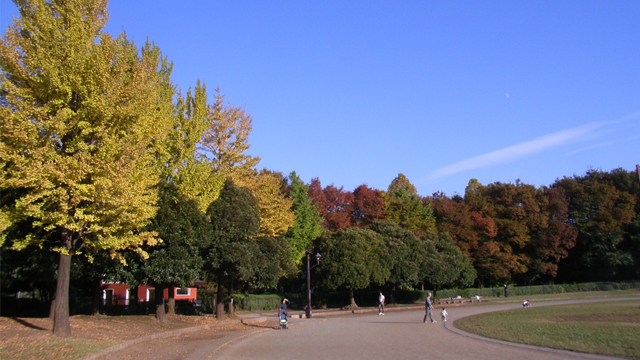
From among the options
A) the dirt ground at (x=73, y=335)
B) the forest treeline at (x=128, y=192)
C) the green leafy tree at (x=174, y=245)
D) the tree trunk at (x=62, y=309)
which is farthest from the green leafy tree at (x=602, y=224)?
the tree trunk at (x=62, y=309)

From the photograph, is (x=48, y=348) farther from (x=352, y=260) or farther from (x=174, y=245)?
(x=352, y=260)

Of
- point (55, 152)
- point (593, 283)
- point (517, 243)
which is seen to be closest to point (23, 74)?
point (55, 152)

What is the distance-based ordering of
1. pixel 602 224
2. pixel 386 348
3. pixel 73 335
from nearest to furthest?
pixel 73 335, pixel 386 348, pixel 602 224

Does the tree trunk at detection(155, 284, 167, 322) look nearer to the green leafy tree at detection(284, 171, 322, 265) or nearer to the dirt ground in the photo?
the dirt ground

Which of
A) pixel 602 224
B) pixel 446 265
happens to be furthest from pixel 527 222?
pixel 446 265

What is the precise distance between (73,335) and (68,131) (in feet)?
20.7

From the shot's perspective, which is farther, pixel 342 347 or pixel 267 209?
pixel 267 209

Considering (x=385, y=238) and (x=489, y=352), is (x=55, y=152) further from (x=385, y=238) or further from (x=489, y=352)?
(x=385, y=238)

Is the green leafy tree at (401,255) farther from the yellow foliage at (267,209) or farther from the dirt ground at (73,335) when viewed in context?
the dirt ground at (73,335)

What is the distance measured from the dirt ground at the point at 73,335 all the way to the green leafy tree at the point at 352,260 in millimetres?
17718

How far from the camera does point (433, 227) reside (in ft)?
207

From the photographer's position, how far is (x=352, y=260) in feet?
130

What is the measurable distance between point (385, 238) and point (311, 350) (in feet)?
100

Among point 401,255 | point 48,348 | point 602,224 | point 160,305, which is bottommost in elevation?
point 48,348
